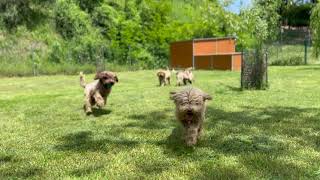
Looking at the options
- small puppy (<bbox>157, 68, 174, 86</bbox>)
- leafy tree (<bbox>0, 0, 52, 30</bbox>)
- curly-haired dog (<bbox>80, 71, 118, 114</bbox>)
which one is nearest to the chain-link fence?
small puppy (<bbox>157, 68, 174, 86</bbox>)

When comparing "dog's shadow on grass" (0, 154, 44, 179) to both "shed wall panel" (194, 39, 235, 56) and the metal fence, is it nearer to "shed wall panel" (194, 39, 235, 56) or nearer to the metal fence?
the metal fence

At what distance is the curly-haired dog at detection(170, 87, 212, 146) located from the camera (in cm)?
652

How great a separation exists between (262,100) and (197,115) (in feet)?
19.1

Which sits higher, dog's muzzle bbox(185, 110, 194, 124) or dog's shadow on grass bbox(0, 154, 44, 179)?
dog's muzzle bbox(185, 110, 194, 124)

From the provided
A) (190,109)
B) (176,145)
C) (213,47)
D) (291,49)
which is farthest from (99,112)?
(291,49)

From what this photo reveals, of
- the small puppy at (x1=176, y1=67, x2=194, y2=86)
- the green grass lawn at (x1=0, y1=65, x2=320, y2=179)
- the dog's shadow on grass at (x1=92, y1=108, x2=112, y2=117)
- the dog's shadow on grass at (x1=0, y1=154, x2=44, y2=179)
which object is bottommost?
the dog's shadow on grass at (x1=0, y1=154, x2=44, y2=179)

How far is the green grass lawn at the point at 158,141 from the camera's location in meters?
5.79

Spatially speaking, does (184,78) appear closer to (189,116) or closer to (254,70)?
(254,70)

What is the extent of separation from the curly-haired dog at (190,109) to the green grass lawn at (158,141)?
21cm

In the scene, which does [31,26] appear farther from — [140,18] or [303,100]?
[303,100]

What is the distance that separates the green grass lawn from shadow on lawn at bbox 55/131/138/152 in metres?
0.01

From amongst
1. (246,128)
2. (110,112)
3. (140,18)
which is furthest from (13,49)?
(246,128)

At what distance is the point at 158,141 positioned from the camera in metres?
7.47

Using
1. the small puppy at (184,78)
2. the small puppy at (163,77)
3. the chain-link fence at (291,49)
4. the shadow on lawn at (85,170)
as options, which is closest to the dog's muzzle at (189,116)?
the shadow on lawn at (85,170)
